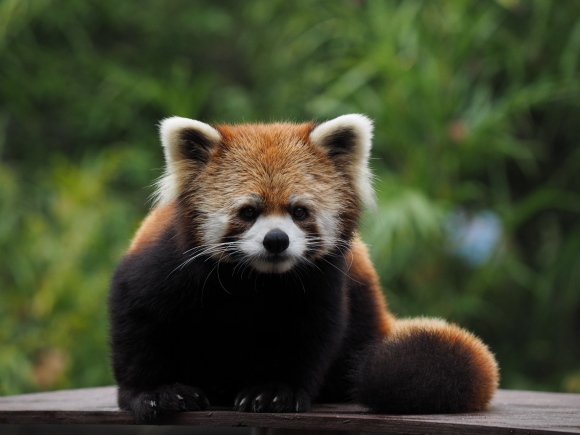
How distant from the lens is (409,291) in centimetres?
459

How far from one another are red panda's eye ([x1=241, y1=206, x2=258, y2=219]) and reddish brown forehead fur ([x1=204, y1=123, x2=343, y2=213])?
35 millimetres

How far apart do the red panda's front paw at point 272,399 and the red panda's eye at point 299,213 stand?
1.46ft

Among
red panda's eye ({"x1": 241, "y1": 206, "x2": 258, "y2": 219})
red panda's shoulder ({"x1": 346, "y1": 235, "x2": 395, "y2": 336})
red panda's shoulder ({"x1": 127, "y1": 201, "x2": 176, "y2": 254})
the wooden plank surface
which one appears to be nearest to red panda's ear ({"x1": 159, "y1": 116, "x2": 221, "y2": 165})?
red panda's shoulder ({"x1": 127, "y1": 201, "x2": 176, "y2": 254})

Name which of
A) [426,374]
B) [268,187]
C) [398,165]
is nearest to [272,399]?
[426,374]

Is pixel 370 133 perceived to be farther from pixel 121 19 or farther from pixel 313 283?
pixel 121 19

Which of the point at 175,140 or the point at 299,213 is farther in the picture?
the point at 175,140

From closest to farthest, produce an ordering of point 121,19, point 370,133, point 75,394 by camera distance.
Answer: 1. point 370,133
2. point 75,394
3. point 121,19

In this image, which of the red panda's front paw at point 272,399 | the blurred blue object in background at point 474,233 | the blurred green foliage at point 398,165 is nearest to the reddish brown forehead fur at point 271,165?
the red panda's front paw at point 272,399

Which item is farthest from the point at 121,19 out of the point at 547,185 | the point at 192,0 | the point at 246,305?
the point at 246,305

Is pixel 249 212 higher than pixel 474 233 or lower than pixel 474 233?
higher

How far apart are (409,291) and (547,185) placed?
120 centimetres

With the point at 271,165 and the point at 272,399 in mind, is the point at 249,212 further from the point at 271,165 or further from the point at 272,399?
the point at 272,399

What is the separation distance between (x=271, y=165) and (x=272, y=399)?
0.58 m

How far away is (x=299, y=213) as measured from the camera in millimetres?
1944
